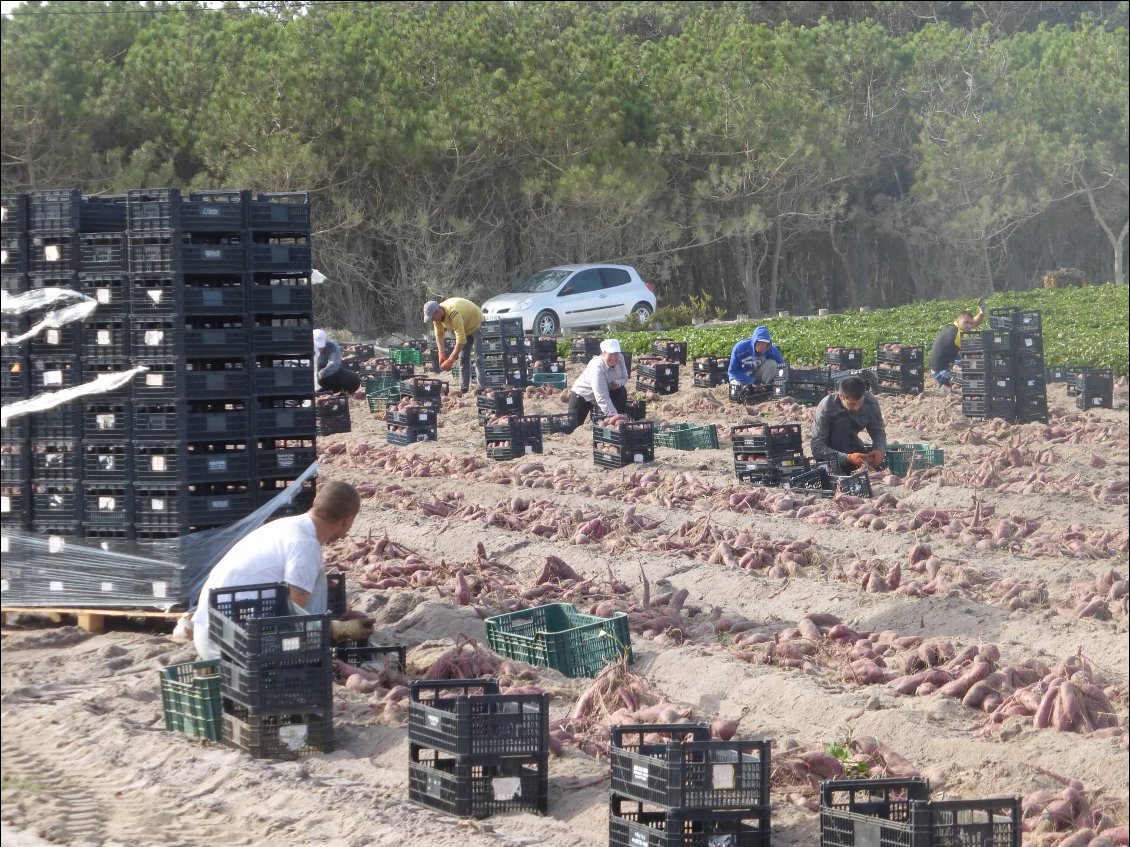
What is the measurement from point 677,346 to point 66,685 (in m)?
15.8

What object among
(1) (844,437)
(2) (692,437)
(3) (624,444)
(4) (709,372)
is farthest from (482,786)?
(4) (709,372)

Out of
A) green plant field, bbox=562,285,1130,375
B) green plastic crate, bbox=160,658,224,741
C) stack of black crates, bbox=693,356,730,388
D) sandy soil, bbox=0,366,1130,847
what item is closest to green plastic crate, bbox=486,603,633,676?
sandy soil, bbox=0,366,1130,847

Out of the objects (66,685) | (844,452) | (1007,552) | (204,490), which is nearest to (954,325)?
(844,452)

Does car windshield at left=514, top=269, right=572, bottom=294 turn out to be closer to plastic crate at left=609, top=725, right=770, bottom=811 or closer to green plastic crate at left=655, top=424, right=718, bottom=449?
green plastic crate at left=655, top=424, right=718, bottom=449

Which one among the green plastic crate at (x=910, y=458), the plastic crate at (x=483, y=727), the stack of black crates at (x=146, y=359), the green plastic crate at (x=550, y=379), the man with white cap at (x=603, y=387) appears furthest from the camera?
the green plastic crate at (x=550, y=379)

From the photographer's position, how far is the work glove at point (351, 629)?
8.04 meters

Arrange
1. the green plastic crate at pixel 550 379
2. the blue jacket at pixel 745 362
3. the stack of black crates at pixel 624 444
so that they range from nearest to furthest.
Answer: the stack of black crates at pixel 624 444 < the blue jacket at pixel 745 362 < the green plastic crate at pixel 550 379

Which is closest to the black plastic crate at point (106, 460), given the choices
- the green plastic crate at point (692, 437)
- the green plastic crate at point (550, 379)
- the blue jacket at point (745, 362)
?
the green plastic crate at point (692, 437)

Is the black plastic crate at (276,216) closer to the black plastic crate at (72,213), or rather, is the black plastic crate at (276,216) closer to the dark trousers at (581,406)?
the black plastic crate at (72,213)

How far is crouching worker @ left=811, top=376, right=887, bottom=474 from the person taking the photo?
12.9 meters

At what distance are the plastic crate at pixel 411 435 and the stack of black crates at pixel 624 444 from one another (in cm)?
274

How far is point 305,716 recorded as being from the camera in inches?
266

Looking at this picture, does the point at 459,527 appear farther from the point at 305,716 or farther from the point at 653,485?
the point at 305,716

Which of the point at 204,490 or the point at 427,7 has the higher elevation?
the point at 427,7
